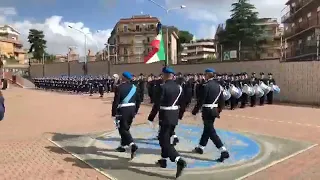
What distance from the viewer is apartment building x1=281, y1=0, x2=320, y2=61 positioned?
1980cm

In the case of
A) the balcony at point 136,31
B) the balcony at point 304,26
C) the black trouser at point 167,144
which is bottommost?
the black trouser at point 167,144

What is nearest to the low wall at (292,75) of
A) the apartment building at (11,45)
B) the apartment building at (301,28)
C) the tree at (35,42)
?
the apartment building at (301,28)

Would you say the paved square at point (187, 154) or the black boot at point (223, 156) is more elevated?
the black boot at point (223, 156)

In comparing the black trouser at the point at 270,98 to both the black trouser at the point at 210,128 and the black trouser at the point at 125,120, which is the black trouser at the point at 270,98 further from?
the black trouser at the point at 125,120

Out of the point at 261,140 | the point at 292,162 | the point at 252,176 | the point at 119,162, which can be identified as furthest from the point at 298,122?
the point at 119,162

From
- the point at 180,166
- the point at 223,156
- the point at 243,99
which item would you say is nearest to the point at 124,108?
the point at 180,166

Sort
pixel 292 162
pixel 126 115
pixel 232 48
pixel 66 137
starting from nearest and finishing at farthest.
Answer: pixel 292 162 → pixel 126 115 → pixel 66 137 → pixel 232 48

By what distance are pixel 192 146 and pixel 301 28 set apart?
111 feet

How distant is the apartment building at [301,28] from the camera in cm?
1980

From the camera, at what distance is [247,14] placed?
4734 centimetres

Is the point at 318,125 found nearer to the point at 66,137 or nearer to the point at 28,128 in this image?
the point at 66,137

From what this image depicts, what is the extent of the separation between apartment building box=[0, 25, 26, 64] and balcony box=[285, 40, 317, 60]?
76.1m

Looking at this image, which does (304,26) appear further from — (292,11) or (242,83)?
(242,83)

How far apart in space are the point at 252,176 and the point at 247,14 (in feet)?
145
